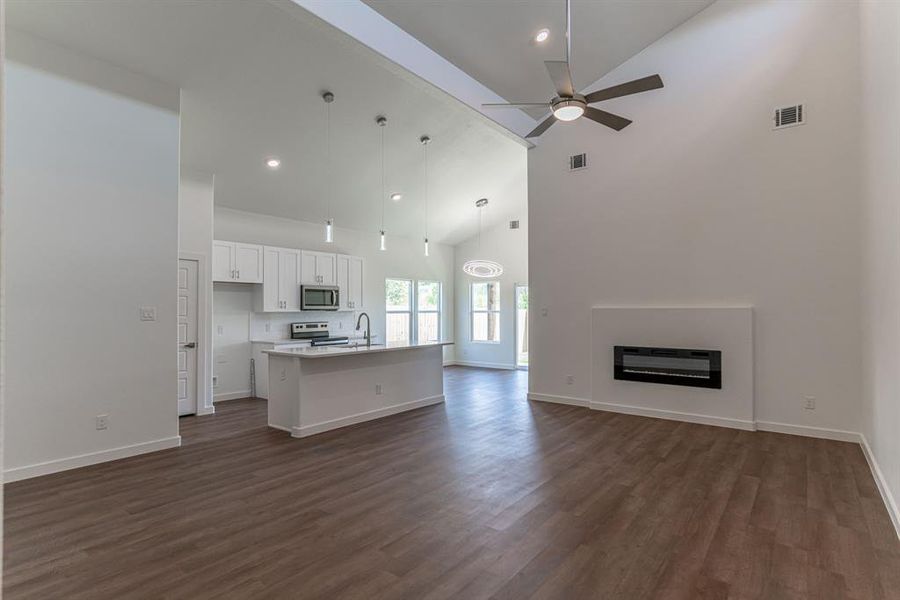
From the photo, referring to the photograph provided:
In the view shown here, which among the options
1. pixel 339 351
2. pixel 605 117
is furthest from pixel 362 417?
pixel 605 117

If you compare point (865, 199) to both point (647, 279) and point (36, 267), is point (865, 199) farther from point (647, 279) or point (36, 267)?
point (36, 267)

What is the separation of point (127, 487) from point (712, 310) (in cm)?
574

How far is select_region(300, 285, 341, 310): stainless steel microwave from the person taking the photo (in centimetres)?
758

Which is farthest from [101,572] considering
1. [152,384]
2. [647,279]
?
[647,279]

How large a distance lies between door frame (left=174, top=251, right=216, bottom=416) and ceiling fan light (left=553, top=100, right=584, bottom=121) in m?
4.57

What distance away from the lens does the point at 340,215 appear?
8039 mm

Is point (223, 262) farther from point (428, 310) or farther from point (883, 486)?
point (883, 486)

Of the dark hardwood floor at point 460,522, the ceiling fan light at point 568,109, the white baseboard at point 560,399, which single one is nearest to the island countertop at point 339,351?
the dark hardwood floor at point 460,522

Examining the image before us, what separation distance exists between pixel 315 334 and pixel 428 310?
126 inches

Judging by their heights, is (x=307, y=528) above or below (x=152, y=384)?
below

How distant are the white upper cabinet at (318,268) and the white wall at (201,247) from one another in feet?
5.86

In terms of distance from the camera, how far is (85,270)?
13.1 ft

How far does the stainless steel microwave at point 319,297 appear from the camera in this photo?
7582 millimetres

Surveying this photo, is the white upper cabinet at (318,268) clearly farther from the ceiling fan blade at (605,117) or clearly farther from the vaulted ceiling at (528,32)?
the ceiling fan blade at (605,117)
